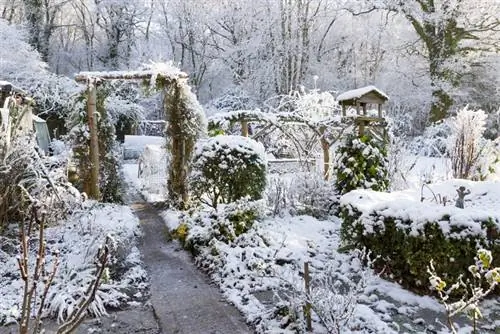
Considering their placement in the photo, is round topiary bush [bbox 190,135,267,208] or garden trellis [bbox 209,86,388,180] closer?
round topiary bush [bbox 190,135,267,208]

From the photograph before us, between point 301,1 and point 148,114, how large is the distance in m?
9.75

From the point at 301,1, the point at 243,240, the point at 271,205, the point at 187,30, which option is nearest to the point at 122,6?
the point at 187,30

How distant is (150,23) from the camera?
2106cm

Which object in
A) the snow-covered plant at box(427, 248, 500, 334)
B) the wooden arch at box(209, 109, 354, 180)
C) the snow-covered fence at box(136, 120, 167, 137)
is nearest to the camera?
the snow-covered plant at box(427, 248, 500, 334)

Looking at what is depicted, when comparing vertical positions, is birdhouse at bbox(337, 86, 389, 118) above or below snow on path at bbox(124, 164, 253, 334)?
above

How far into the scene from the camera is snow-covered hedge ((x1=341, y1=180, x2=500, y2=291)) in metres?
3.68

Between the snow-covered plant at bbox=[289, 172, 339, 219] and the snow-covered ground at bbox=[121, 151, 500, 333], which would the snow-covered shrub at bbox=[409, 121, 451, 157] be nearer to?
the snow-covered plant at bbox=[289, 172, 339, 219]

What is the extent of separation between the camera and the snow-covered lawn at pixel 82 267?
3.71m

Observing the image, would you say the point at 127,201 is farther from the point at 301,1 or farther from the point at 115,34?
the point at 115,34

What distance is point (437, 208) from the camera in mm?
3914

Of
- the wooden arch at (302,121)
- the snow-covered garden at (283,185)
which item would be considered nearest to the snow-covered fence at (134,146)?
the snow-covered garden at (283,185)

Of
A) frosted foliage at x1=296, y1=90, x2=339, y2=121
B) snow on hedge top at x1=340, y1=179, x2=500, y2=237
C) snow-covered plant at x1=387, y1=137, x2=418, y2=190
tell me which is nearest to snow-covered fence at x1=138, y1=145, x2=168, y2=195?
frosted foliage at x1=296, y1=90, x2=339, y2=121

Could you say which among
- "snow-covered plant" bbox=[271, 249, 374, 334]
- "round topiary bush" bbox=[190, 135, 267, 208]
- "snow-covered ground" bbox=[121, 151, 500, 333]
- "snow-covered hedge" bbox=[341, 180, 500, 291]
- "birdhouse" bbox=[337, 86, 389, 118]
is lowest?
"snow-covered ground" bbox=[121, 151, 500, 333]

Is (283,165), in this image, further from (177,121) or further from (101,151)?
(101,151)
